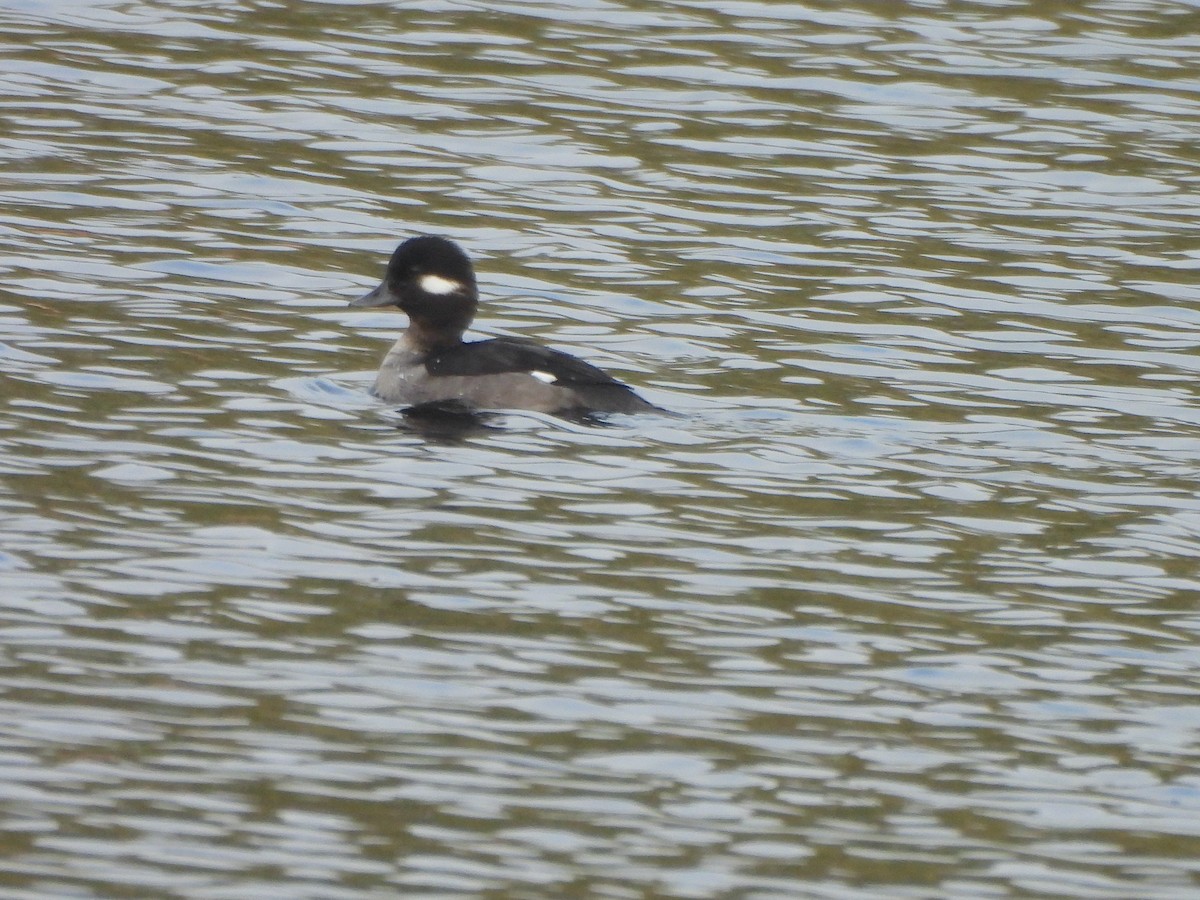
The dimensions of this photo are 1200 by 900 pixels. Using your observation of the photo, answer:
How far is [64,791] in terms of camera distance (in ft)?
19.3

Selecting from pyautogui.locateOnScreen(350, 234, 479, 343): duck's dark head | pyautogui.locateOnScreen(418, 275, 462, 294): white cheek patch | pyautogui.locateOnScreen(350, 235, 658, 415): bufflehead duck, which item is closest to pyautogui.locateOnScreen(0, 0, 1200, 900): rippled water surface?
pyautogui.locateOnScreen(350, 235, 658, 415): bufflehead duck

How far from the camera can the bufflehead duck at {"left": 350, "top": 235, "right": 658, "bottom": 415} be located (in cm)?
1038

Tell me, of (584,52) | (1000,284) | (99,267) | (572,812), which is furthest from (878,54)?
(572,812)

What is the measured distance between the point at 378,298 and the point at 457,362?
97cm

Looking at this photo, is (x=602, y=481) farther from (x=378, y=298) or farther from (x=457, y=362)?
(x=378, y=298)

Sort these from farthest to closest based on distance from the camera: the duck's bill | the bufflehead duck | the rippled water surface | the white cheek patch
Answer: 1. the duck's bill
2. the white cheek patch
3. the bufflehead duck
4. the rippled water surface

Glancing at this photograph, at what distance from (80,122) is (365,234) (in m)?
2.84

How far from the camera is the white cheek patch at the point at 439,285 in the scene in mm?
11462

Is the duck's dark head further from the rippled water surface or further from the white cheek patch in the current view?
the rippled water surface

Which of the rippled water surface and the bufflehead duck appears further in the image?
the bufflehead duck

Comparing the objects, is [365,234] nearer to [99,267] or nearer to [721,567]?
[99,267]

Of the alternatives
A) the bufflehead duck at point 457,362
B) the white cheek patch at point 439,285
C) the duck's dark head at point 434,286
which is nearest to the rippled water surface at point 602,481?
the bufflehead duck at point 457,362

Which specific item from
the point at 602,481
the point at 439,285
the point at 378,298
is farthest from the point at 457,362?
the point at 602,481

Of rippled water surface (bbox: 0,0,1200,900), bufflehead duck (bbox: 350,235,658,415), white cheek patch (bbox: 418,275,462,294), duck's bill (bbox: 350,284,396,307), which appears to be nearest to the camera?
rippled water surface (bbox: 0,0,1200,900)
